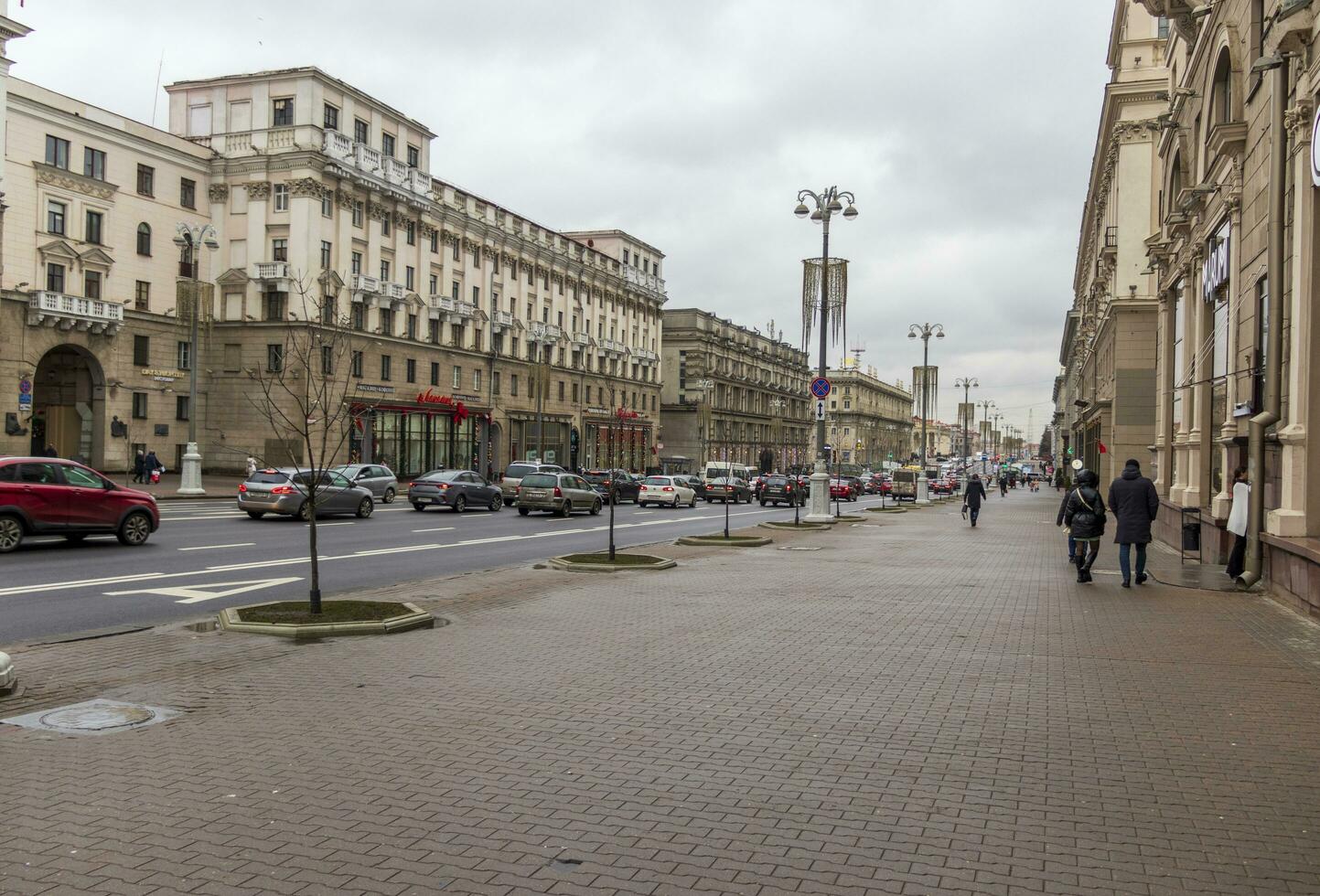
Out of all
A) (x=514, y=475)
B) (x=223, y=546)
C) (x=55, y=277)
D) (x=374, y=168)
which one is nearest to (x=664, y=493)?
(x=514, y=475)

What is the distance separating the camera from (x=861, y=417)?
15600 cm

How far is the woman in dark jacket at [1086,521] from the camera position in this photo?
16.1 m

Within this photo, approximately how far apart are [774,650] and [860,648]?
857 mm

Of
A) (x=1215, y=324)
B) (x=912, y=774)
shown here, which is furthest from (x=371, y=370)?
(x=912, y=774)

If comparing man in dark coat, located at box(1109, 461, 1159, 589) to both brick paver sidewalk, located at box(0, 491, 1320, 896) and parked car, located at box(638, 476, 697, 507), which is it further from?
parked car, located at box(638, 476, 697, 507)

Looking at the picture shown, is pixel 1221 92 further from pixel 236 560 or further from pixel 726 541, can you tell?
pixel 236 560

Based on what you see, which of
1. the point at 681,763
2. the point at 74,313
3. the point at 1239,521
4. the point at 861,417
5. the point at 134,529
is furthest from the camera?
the point at 861,417

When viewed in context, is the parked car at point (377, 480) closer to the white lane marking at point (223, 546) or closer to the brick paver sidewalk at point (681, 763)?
the white lane marking at point (223, 546)

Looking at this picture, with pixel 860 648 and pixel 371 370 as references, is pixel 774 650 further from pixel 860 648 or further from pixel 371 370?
pixel 371 370

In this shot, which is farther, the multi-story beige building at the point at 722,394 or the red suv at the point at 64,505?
the multi-story beige building at the point at 722,394

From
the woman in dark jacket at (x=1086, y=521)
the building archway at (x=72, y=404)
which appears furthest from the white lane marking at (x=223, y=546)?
the building archway at (x=72, y=404)

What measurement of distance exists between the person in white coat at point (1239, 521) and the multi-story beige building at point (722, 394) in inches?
Result: 2911

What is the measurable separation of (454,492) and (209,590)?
819 inches

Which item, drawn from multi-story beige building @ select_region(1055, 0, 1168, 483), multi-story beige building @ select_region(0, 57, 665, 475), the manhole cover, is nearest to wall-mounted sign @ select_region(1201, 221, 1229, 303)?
multi-story beige building @ select_region(1055, 0, 1168, 483)
